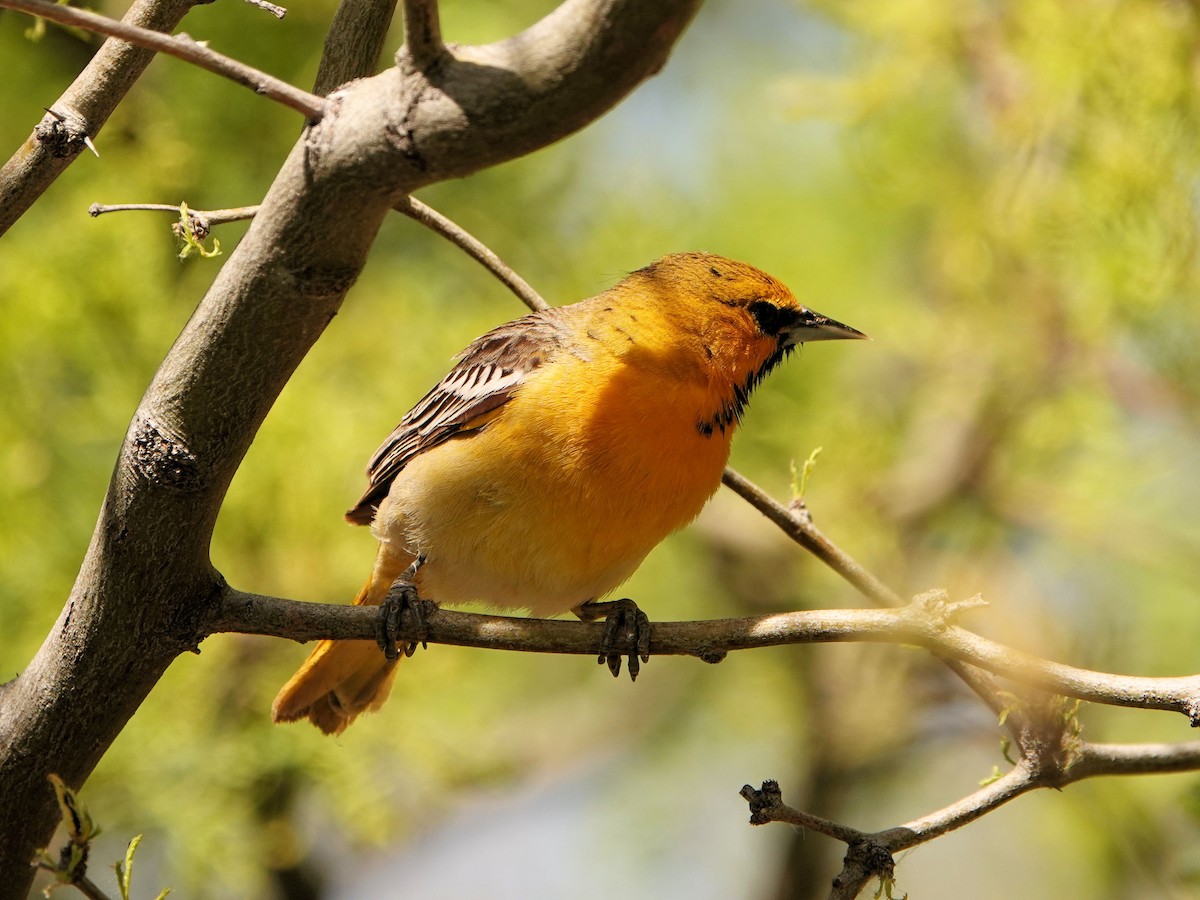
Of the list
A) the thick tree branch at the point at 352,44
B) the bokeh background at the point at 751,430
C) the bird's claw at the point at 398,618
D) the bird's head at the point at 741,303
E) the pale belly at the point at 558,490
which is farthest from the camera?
the bokeh background at the point at 751,430

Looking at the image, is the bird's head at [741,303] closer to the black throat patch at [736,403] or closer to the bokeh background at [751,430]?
the black throat patch at [736,403]

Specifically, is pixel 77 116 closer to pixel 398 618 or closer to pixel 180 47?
pixel 180 47

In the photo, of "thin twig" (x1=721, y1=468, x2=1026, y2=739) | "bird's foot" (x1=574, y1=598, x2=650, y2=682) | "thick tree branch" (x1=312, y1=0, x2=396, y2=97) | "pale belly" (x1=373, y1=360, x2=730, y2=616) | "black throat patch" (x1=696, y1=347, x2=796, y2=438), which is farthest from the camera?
"black throat patch" (x1=696, y1=347, x2=796, y2=438)

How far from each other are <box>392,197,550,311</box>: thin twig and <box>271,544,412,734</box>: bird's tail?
1.00m

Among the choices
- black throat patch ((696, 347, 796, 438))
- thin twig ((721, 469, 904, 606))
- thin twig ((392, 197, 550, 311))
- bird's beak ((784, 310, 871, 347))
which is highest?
bird's beak ((784, 310, 871, 347))

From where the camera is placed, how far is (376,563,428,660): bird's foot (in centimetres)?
278

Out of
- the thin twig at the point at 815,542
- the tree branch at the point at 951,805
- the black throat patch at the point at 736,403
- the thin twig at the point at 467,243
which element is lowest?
the tree branch at the point at 951,805

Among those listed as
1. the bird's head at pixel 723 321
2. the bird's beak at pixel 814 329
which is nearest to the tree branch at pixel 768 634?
the bird's head at pixel 723 321

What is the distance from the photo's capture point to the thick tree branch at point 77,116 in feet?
8.45

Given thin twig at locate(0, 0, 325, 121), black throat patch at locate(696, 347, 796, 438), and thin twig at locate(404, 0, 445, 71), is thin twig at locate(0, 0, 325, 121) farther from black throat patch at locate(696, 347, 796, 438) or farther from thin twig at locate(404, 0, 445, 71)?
black throat patch at locate(696, 347, 796, 438)

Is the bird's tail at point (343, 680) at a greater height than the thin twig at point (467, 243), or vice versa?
the thin twig at point (467, 243)

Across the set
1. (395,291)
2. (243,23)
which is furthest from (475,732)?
(243,23)

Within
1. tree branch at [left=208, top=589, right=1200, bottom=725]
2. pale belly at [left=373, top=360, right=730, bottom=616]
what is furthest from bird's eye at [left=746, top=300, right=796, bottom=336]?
tree branch at [left=208, top=589, right=1200, bottom=725]

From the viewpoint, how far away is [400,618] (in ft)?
9.68
